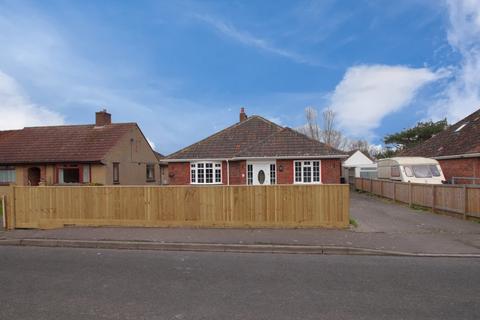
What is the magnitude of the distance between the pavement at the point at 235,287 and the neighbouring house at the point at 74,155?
61.8ft

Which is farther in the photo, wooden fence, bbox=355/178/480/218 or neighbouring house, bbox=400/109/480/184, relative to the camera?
neighbouring house, bbox=400/109/480/184

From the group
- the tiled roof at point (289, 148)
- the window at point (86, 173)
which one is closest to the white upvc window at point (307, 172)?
the tiled roof at point (289, 148)

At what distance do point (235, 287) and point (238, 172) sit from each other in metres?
17.1

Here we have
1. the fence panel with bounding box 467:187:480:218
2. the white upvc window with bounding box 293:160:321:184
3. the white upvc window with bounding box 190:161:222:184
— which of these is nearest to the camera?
the fence panel with bounding box 467:187:480:218

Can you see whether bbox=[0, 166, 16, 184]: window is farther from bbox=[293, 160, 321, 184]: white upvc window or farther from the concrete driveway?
the concrete driveway

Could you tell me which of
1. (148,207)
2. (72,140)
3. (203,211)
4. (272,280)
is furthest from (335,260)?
(72,140)

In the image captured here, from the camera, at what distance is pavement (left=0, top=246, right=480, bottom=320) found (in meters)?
4.87

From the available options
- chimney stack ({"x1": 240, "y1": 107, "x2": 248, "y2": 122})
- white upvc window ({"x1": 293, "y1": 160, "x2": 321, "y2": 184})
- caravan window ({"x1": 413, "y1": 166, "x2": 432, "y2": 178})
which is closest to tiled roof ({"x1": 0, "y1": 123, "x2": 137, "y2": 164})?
chimney stack ({"x1": 240, "y1": 107, "x2": 248, "y2": 122})

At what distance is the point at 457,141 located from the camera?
24797mm

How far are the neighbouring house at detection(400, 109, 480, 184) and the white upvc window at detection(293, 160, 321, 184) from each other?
25.0 feet

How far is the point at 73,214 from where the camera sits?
1206 cm

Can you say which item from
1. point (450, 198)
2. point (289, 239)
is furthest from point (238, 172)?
point (289, 239)

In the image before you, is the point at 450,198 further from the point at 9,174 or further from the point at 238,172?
the point at 9,174

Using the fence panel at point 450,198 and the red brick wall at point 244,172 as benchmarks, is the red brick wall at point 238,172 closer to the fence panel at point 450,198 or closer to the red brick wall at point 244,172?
the red brick wall at point 244,172
